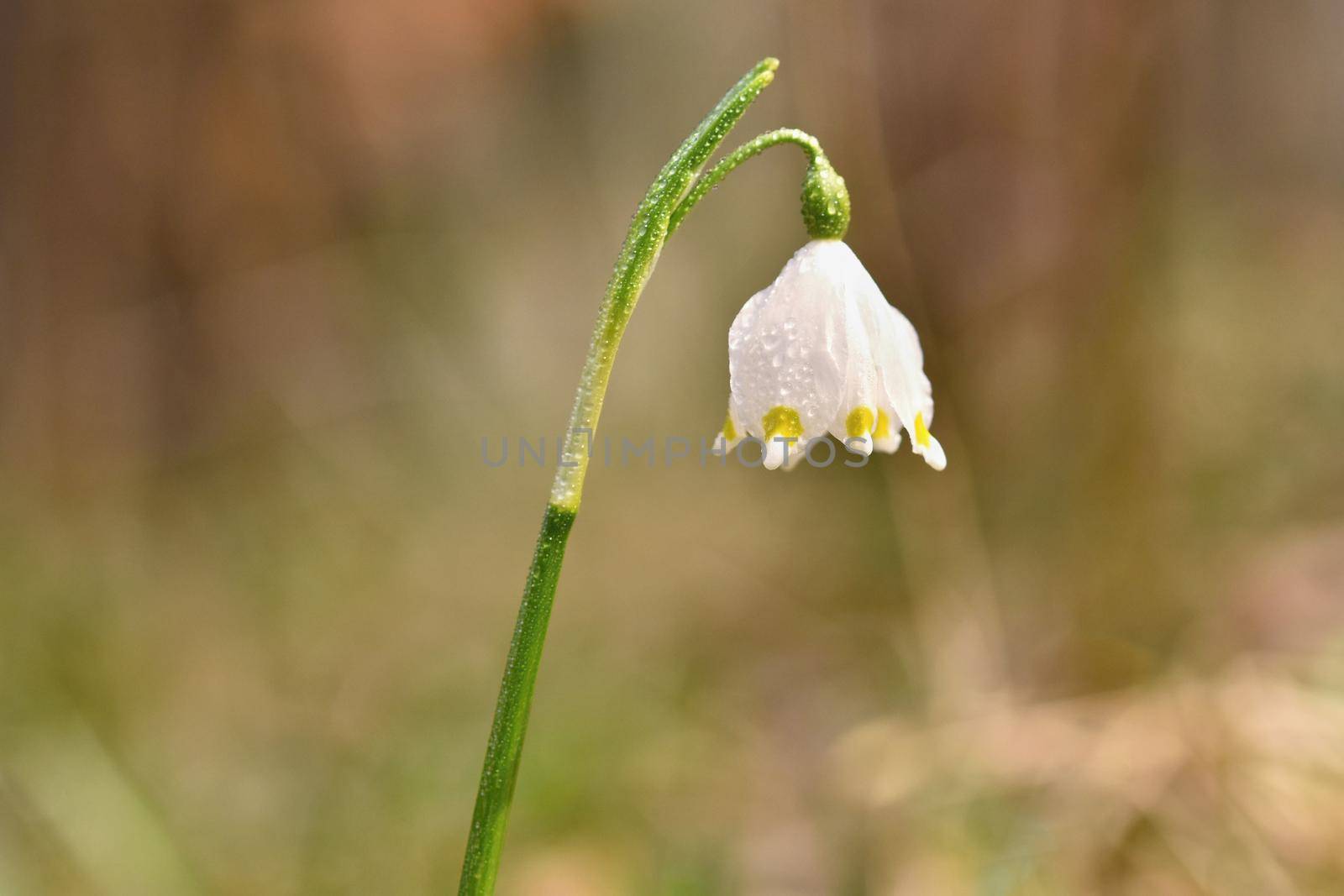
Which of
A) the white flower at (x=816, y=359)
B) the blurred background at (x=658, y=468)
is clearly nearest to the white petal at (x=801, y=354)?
the white flower at (x=816, y=359)

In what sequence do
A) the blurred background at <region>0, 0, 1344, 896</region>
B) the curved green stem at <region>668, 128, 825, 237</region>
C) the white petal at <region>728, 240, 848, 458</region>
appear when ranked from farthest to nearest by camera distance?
1. the blurred background at <region>0, 0, 1344, 896</region>
2. the white petal at <region>728, 240, 848, 458</region>
3. the curved green stem at <region>668, 128, 825, 237</region>

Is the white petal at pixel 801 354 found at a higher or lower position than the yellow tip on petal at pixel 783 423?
higher

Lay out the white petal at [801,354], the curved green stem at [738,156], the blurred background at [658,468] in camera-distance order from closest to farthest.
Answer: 1. the curved green stem at [738,156]
2. the white petal at [801,354]
3. the blurred background at [658,468]

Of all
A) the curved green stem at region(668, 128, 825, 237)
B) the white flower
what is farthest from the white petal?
the curved green stem at region(668, 128, 825, 237)

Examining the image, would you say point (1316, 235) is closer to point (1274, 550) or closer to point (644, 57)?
point (1274, 550)

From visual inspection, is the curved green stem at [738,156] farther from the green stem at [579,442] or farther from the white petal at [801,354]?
the white petal at [801,354]

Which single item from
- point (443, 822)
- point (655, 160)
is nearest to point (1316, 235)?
point (655, 160)

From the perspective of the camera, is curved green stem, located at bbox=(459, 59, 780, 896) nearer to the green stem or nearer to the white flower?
the green stem
